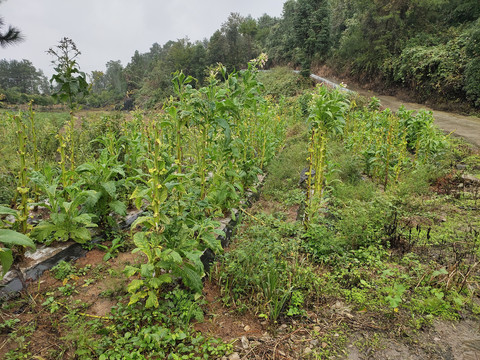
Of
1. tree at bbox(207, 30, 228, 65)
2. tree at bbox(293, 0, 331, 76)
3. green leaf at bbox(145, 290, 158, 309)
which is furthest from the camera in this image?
tree at bbox(207, 30, 228, 65)

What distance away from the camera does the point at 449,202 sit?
14.8ft

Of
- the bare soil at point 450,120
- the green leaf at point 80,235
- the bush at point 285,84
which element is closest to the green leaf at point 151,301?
the green leaf at point 80,235

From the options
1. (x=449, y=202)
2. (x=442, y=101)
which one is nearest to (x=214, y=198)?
(x=449, y=202)

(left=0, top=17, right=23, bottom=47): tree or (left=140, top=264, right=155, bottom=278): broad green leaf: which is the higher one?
(left=0, top=17, right=23, bottom=47): tree

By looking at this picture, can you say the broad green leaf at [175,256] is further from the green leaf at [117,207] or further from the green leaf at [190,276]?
the green leaf at [117,207]

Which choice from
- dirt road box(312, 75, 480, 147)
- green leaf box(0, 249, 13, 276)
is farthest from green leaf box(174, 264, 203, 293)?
dirt road box(312, 75, 480, 147)

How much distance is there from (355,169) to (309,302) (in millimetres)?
3982

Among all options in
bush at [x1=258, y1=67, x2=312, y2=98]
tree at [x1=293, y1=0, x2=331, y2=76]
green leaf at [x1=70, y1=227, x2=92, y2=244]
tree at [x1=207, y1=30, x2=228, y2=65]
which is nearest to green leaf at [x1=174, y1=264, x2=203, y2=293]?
green leaf at [x1=70, y1=227, x2=92, y2=244]

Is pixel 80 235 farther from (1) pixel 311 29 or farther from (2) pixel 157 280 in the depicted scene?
(1) pixel 311 29

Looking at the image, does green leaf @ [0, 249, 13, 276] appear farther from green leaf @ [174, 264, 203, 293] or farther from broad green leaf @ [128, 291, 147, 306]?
green leaf @ [174, 264, 203, 293]

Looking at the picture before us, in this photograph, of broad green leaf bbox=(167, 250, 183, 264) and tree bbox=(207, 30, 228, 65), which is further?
tree bbox=(207, 30, 228, 65)

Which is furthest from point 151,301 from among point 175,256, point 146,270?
point 175,256

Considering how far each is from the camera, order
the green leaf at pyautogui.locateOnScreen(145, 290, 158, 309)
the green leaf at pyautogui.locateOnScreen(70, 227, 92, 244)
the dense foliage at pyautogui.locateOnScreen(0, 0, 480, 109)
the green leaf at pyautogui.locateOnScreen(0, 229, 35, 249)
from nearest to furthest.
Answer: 1. the green leaf at pyautogui.locateOnScreen(0, 229, 35, 249)
2. the green leaf at pyautogui.locateOnScreen(145, 290, 158, 309)
3. the green leaf at pyautogui.locateOnScreen(70, 227, 92, 244)
4. the dense foliage at pyautogui.locateOnScreen(0, 0, 480, 109)

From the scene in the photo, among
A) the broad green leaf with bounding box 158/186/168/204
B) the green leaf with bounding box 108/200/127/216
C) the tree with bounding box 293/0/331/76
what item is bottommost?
the green leaf with bounding box 108/200/127/216
